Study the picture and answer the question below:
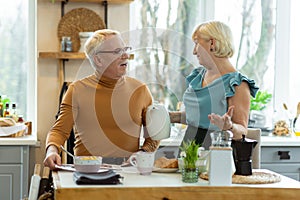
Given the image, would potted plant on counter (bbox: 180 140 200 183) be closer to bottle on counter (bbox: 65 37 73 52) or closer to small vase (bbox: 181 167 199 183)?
small vase (bbox: 181 167 199 183)

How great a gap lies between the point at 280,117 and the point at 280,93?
315 millimetres

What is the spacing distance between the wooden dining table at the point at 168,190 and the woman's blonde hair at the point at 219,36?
761 millimetres

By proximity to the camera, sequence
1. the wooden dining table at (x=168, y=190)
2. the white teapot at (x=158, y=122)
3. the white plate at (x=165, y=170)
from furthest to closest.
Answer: the white teapot at (x=158, y=122) < the white plate at (x=165, y=170) < the wooden dining table at (x=168, y=190)

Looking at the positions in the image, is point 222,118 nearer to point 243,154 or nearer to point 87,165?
point 243,154

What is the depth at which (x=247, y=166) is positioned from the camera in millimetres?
2646

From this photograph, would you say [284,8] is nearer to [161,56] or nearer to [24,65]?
[161,56]

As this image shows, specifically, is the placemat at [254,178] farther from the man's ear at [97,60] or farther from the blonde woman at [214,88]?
the man's ear at [97,60]

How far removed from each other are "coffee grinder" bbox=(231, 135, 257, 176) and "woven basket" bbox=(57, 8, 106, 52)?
2.17m

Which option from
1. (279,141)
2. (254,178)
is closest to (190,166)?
(254,178)

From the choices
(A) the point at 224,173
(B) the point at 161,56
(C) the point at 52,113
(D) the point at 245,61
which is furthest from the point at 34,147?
(A) the point at 224,173

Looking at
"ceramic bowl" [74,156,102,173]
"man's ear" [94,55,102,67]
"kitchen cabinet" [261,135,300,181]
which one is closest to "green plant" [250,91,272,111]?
"kitchen cabinet" [261,135,300,181]

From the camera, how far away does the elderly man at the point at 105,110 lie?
309 cm

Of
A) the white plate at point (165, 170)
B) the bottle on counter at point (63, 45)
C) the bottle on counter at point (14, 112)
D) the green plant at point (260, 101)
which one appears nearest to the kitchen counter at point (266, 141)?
the green plant at point (260, 101)

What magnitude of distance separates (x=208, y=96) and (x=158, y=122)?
34 centimetres
